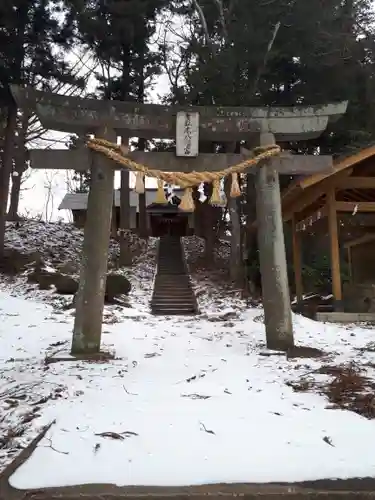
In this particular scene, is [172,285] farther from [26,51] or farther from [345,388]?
[345,388]

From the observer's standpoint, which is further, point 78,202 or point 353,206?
point 78,202

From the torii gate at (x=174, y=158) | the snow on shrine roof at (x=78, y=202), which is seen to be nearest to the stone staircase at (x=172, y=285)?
the torii gate at (x=174, y=158)

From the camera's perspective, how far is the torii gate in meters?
7.07

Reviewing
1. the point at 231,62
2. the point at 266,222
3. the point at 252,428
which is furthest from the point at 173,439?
the point at 231,62

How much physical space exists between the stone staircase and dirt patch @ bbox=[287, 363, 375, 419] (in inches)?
313

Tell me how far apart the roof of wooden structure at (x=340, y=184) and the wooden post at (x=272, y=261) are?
8.86 feet

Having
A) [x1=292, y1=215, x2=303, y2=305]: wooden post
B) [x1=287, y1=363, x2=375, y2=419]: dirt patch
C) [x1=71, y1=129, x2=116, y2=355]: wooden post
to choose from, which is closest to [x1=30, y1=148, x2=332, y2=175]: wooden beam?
[x1=71, y1=129, x2=116, y2=355]: wooden post

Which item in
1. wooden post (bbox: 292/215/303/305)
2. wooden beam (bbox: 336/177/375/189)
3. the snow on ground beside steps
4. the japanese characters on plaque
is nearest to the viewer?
the snow on ground beside steps

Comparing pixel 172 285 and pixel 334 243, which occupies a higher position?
pixel 334 243

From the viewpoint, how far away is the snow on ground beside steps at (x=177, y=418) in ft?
10.9

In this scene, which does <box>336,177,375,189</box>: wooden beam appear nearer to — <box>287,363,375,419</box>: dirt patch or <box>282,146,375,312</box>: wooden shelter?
<box>282,146,375,312</box>: wooden shelter

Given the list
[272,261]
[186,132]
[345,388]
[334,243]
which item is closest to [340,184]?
[334,243]

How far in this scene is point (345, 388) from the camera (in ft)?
17.0

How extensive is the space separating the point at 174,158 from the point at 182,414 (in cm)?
437
